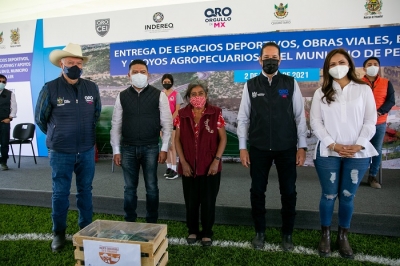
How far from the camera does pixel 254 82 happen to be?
7.54ft

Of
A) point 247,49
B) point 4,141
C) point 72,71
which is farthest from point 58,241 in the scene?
point 247,49

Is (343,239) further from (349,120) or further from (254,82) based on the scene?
(254,82)

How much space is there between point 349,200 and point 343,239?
32cm

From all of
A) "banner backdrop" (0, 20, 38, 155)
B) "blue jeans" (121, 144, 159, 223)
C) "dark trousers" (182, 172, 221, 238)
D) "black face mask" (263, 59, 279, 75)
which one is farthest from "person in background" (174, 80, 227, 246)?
"banner backdrop" (0, 20, 38, 155)

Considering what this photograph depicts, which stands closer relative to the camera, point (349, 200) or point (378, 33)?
point (349, 200)

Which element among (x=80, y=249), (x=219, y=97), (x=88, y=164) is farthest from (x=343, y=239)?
(x=219, y=97)

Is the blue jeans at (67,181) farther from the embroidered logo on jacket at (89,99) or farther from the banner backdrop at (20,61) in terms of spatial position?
the banner backdrop at (20,61)

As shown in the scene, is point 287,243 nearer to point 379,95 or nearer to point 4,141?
point 379,95

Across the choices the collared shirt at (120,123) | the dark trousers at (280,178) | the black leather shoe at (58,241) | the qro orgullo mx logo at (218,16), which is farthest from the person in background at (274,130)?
the qro orgullo mx logo at (218,16)

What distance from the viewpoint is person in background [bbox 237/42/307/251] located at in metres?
2.20

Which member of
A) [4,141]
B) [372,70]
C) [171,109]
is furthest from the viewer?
[4,141]

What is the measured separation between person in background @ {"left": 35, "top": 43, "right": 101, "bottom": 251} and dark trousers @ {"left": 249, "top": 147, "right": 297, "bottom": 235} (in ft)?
4.47

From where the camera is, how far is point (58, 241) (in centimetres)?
241

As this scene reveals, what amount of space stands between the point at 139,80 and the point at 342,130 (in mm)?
1575
